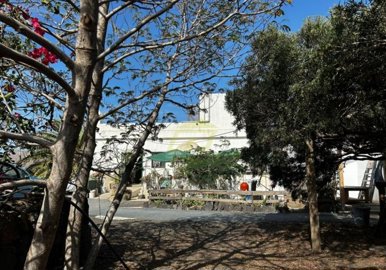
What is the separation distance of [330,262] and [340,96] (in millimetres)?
3311

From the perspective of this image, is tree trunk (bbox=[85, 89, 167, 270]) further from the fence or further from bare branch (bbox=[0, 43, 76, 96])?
the fence

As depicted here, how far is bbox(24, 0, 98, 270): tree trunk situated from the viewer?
309cm

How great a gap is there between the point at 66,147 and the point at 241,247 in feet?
25.8

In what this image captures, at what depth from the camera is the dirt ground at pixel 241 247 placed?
891 cm

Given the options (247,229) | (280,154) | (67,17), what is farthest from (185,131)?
(67,17)

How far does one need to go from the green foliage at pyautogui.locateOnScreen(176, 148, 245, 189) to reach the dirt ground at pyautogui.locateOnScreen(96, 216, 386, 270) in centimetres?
764

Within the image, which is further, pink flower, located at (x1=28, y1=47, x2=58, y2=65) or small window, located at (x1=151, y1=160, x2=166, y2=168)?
small window, located at (x1=151, y1=160, x2=166, y2=168)

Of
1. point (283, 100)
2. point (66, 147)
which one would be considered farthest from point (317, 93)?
point (66, 147)

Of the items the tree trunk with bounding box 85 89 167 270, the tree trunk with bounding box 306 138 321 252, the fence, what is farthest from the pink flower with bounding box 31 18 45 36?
the fence

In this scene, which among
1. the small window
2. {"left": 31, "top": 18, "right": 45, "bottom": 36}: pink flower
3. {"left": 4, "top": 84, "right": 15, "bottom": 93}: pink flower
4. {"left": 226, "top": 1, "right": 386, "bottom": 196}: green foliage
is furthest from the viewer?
the small window

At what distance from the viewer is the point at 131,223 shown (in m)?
14.5

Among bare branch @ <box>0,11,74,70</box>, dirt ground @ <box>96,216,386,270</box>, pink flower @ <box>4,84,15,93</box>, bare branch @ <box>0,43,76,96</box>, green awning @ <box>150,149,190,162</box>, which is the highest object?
green awning @ <box>150,149,190,162</box>

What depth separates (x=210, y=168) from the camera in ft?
71.1

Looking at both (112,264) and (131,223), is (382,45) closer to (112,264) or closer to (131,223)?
(112,264)
